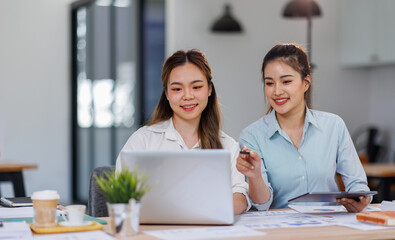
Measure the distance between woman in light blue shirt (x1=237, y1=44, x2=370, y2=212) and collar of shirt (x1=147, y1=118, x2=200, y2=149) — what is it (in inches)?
12.4

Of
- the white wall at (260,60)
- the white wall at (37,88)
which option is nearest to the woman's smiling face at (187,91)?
the white wall at (260,60)

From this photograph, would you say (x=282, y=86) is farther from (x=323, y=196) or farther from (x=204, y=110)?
(x=323, y=196)

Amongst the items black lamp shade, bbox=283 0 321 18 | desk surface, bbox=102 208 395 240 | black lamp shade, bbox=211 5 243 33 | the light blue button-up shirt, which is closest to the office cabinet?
black lamp shade, bbox=283 0 321 18

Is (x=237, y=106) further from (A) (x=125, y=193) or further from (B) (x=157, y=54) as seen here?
(A) (x=125, y=193)

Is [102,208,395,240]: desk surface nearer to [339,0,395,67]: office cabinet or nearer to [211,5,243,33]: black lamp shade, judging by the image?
[211,5,243,33]: black lamp shade

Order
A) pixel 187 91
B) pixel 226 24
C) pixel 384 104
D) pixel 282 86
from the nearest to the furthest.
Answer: pixel 187 91 < pixel 282 86 < pixel 226 24 < pixel 384 104

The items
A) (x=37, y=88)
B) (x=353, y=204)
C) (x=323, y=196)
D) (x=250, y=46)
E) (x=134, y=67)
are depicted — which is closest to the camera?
(x=323, y=196)

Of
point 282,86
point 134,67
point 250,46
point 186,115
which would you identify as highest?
point 250,46

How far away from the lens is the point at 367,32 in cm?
632

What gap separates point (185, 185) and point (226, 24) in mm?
4161

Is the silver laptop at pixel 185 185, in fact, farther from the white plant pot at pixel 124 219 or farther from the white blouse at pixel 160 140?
the white blouse at pixel 160 140

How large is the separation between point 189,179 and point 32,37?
5.40 m

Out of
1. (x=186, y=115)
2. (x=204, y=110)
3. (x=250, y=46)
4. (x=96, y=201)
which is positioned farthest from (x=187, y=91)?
(x=250, y=46)

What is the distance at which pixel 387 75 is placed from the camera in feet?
21.4
